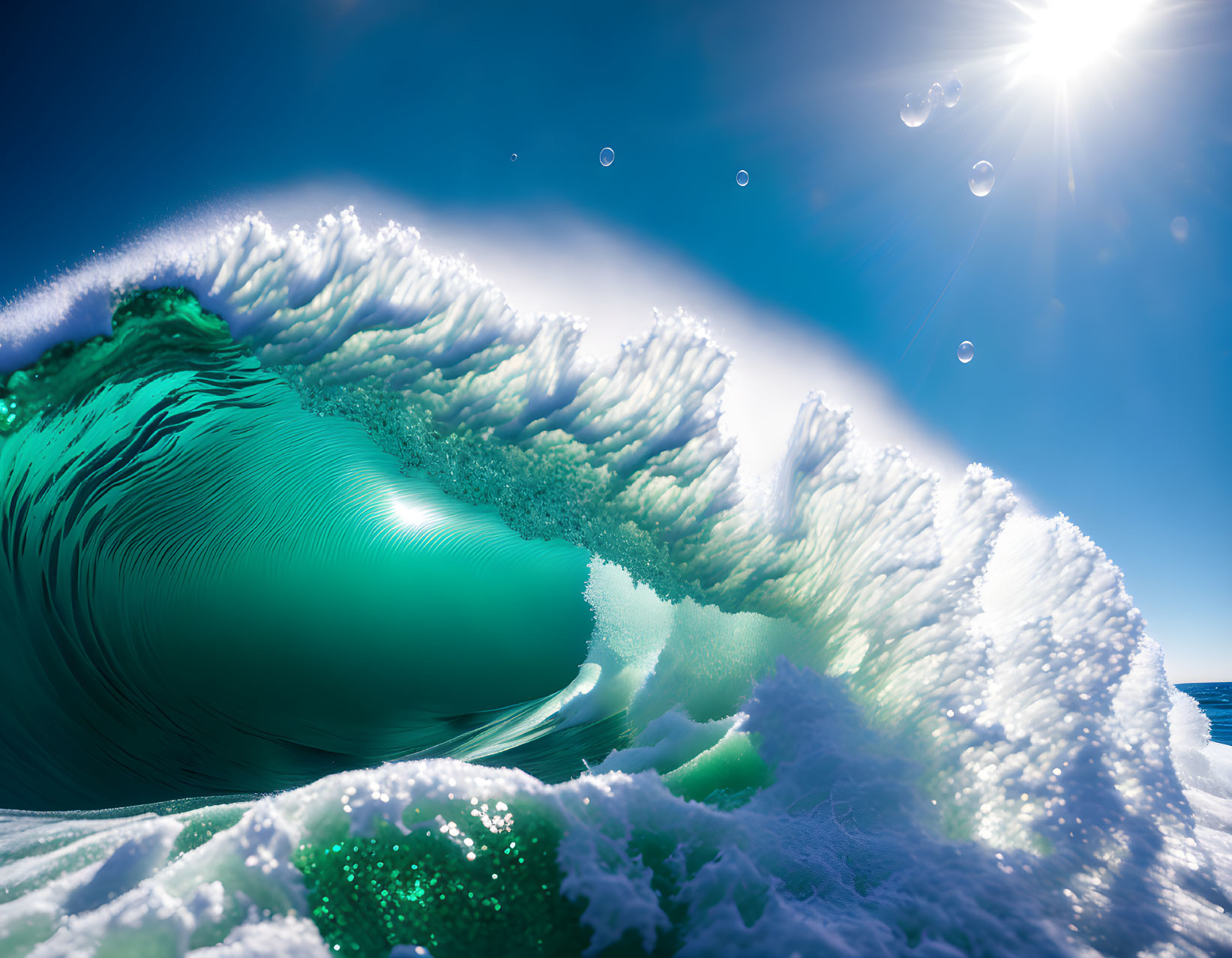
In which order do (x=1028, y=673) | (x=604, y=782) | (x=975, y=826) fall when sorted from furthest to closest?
1. (x=1028, y=673)
2. (x=975, y=826)
3. (x=604, y=782)

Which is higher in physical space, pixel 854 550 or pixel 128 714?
pixel 854 550

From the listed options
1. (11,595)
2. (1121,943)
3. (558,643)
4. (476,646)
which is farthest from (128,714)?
(1121,943)

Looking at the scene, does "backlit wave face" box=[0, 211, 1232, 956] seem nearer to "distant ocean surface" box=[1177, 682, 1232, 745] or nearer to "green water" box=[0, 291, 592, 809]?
"green water" box=[0, 291, 592, 809]

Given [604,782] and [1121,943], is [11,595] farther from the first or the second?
[1121,943]

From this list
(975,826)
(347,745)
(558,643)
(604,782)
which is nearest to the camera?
(604,782)

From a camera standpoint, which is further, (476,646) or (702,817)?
(476,646)

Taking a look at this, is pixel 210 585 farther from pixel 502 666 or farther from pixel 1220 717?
pixel 1220 717

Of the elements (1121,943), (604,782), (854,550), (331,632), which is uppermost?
(854,550)
